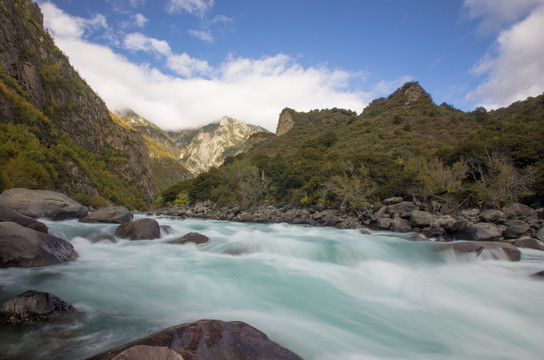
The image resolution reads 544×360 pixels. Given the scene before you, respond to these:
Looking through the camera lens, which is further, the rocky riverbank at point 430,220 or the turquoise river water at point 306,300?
the rocky riverbank at point 430,220

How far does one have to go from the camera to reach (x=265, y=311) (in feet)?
21.4

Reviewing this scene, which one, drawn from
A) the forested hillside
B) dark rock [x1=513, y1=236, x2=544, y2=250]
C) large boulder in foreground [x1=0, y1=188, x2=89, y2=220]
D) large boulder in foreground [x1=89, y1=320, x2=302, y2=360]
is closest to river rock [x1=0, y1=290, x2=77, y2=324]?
large boulder in foreground [x1=89, y1=320, x2=302, y2=360]

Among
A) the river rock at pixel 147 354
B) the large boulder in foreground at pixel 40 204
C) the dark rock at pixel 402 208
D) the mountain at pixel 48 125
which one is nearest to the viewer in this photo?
the river rock at pixel 147 354

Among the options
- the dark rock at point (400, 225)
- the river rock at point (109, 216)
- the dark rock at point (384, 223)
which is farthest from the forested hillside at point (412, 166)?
the river rock at point (109, 216)

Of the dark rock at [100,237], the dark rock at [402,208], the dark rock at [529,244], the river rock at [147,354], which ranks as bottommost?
the dark rock at [100,237]

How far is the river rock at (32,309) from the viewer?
4203mm

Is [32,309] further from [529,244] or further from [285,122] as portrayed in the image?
[285,122]

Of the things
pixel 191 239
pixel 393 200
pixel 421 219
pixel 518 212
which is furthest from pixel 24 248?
pixel 518 212

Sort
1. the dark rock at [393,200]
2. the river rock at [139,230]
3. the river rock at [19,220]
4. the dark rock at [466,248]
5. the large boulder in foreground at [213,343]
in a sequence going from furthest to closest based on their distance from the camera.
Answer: the dark rock at [393,200]
the river rock at [139,230]
the dark rock at [466,248]
the river rock at [19,220]
the large boulder in foreground at [213,343]

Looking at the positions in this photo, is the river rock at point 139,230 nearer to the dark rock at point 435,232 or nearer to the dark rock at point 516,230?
the dark rock at point 435,232

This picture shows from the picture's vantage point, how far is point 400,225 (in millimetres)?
21422

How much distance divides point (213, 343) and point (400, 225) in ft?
71.7

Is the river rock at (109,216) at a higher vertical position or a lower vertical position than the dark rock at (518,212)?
lower

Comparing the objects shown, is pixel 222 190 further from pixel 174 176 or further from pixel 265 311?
pixel 174 176
